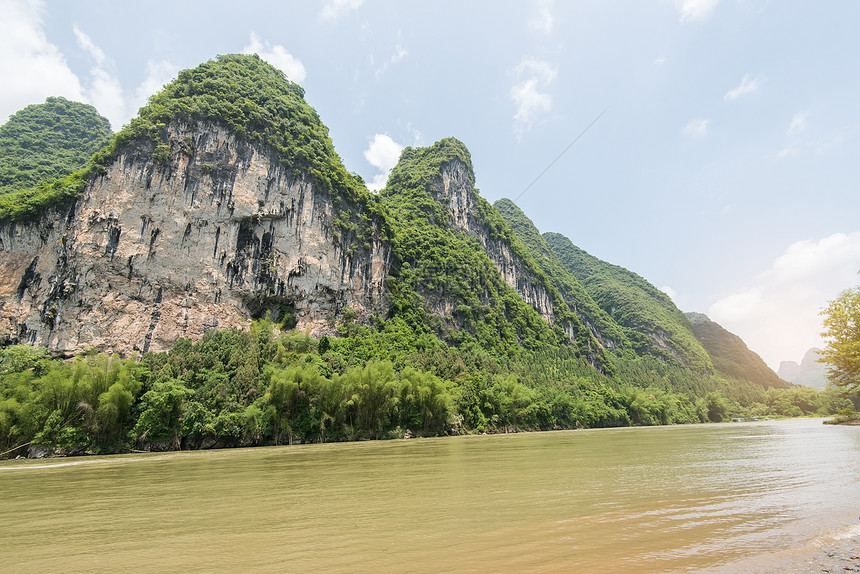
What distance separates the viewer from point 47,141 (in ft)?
282

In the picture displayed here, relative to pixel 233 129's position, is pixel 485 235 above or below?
above

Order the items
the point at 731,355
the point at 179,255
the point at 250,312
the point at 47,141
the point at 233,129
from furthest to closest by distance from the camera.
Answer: the point at 731,355
the point at 47,141
the point at 233,129
the point at 250,312
the point at 179,255

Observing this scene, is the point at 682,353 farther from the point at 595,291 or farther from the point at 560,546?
A: the point at 560,546

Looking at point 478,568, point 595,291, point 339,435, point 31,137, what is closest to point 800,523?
point 478,568

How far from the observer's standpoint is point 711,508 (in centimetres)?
693

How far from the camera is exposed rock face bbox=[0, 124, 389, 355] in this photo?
4503 centimetres

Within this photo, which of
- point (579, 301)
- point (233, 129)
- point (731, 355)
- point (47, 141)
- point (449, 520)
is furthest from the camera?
point (731, 355)

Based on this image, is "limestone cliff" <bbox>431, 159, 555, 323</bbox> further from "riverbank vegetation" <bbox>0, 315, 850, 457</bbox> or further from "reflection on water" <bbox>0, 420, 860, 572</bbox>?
"reflection on water" <bbox>0, 420, 860, 572</bbox>

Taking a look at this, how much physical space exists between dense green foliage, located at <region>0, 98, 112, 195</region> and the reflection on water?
7811 cm

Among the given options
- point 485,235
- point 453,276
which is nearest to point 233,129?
point 453,276

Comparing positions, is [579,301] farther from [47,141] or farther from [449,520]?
[47,141]

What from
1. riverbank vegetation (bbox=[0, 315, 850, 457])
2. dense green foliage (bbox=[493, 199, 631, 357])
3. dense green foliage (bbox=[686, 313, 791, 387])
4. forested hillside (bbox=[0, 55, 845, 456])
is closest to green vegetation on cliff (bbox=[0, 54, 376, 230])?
forested hillside (bbox=[0, 55, 845, 456])

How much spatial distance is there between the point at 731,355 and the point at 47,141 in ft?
704

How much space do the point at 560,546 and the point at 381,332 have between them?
205ft
